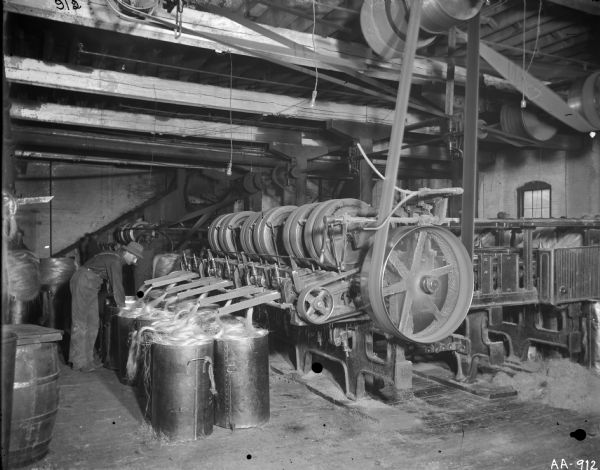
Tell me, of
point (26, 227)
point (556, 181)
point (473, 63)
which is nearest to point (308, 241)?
point (473, 63)

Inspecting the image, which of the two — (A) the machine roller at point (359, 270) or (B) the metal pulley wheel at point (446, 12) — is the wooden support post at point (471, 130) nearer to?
(A) the machine roller at point (359, 270)

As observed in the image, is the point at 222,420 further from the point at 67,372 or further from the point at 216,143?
the point at 216,143

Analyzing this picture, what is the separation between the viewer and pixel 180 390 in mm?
4086

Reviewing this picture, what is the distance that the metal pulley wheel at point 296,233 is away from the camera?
5.36 meters

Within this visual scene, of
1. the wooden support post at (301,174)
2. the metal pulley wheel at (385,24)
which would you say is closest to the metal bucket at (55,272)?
the wooden support post at (301,174)

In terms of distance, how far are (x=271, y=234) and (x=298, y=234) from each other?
769 millimetres

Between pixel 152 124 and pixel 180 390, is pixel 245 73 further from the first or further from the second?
pixel 180 390

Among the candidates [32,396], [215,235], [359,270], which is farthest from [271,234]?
[32,396]

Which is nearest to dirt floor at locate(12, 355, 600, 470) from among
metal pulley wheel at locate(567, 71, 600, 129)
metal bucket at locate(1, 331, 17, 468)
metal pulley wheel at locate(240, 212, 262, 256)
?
metal bucket at locate(1, 331, 17, 468)

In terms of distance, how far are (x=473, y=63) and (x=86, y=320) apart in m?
5.33

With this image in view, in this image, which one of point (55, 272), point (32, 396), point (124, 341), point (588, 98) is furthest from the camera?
point (55, 272)

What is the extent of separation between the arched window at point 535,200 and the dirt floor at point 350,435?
5.19 metres

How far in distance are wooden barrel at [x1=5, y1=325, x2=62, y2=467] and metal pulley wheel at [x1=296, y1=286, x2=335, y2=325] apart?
1904 mm

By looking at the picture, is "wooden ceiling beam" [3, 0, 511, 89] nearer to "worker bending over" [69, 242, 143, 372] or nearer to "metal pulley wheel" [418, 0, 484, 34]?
"metal pulley wheel" [418, 0, 484, 34]
